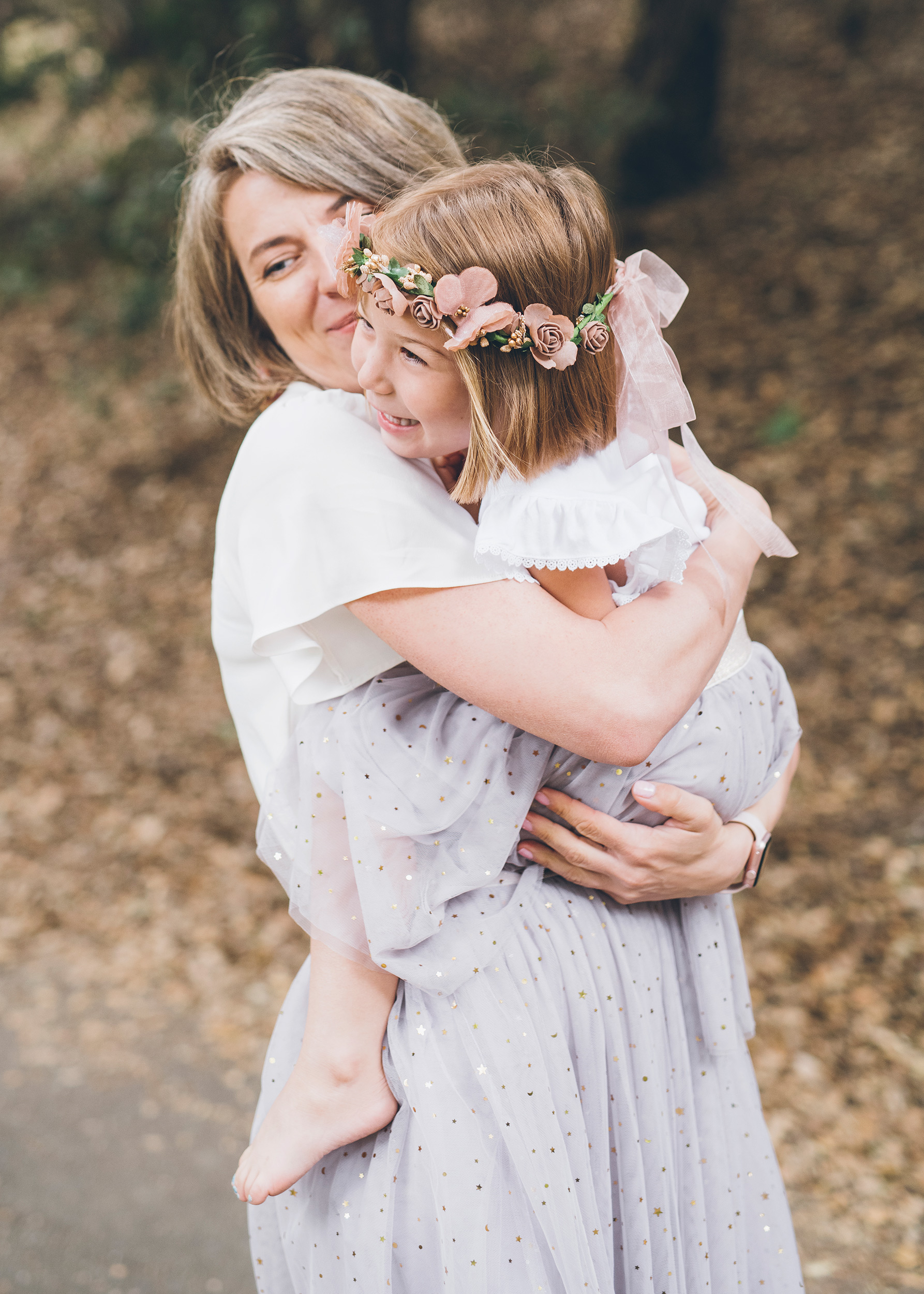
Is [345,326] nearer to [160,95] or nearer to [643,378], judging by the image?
[643,378]

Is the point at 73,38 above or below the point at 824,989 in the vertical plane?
above

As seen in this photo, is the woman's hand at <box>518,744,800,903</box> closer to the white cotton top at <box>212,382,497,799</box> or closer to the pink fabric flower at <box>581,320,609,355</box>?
the white cotton top at <box>212,382,497,799</box>

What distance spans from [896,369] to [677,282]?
5.07 meters

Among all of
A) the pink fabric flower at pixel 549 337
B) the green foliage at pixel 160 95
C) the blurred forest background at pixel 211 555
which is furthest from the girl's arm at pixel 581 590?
the green foliage at pixel 160 95

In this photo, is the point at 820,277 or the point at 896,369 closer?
the point at 896,369

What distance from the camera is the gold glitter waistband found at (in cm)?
155

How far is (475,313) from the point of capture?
3.98 feet

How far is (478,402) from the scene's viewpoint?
1.26 m

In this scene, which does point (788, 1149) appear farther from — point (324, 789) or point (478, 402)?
point (478, 402)

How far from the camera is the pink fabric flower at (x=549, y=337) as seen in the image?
124 cm

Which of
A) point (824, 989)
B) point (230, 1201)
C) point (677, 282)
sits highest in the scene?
point (677, 282)

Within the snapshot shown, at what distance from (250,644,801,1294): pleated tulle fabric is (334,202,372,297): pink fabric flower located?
550mm

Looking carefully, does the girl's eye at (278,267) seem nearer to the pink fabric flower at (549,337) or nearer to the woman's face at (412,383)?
the woman's face at (412,383)

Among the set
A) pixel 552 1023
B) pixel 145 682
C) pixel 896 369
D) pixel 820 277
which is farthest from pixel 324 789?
pixel 820 277
